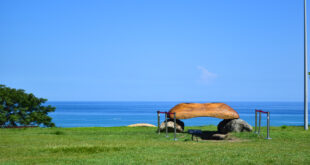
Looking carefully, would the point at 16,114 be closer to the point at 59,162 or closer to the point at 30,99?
the point at 30,99

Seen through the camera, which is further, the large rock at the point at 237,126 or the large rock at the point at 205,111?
the large rock at the point at 237,126

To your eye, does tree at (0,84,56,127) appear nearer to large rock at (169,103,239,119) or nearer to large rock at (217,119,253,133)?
large rock at (169,103,239,119)

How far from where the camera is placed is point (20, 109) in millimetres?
34438

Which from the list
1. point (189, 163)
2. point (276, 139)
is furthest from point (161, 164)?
point (276, 139)

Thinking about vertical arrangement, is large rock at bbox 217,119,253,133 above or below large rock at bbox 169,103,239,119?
below

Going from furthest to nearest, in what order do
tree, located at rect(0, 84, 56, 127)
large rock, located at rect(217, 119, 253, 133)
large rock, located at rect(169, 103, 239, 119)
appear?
tree, located at rect(0, 84, 56, 127) → large rock, located at rect(217, 119, 253, 133) → large rock, located at rect(169, 103, 239, 119)

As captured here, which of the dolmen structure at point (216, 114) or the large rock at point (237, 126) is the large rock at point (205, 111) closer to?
the dolmen structure at point (216, 114)

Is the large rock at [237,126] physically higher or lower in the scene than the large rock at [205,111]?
lower

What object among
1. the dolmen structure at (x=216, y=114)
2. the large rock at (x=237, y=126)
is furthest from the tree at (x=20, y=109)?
the large rock at (x=237, y=126)

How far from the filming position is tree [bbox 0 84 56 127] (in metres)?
33.7

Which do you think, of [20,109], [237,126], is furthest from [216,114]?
[20,109]

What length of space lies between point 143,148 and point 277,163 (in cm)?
569

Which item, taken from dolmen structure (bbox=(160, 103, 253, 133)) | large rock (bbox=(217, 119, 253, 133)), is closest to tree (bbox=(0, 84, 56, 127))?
dolmen structure (bbox=(160, 103, 253, 133))

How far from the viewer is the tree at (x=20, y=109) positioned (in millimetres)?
33719
